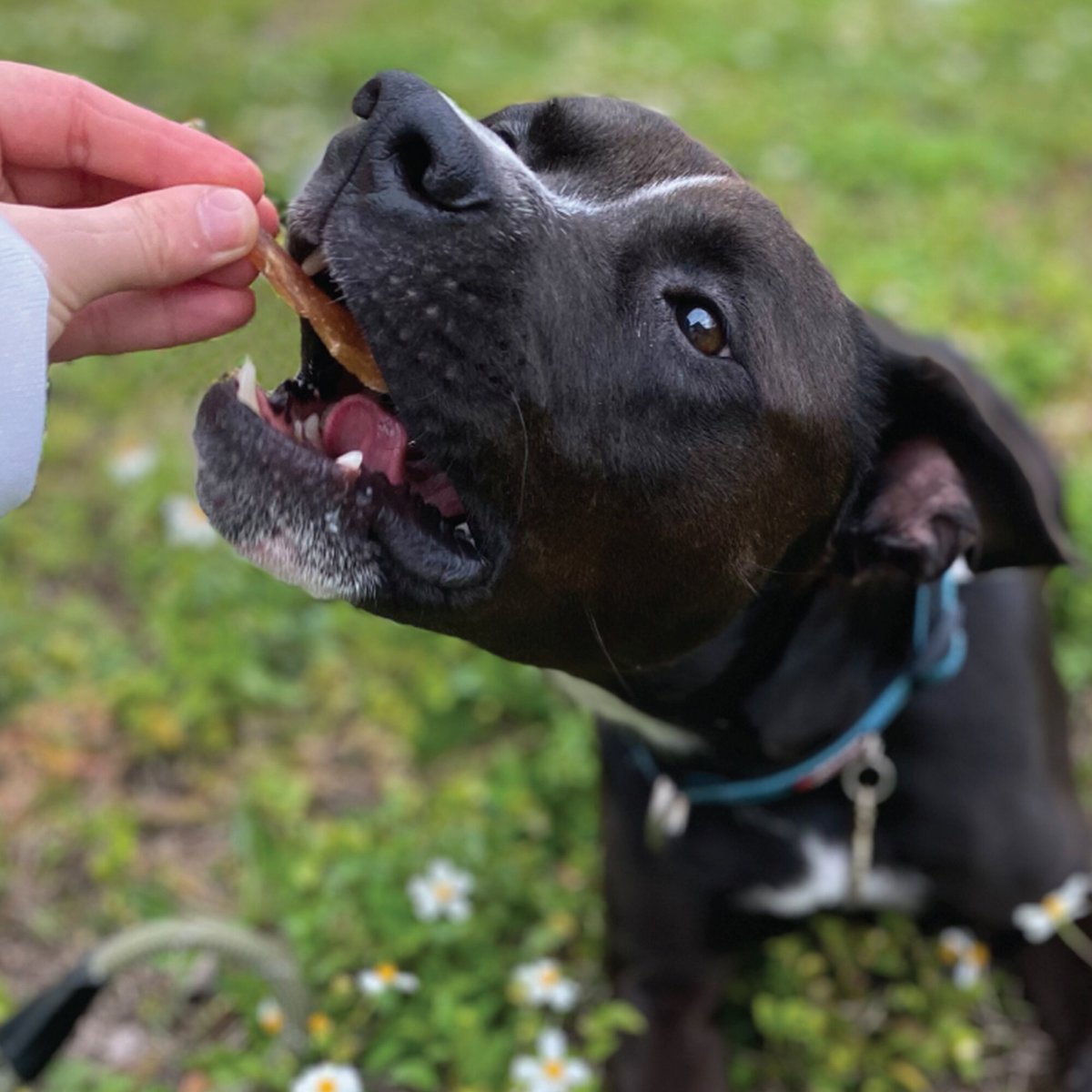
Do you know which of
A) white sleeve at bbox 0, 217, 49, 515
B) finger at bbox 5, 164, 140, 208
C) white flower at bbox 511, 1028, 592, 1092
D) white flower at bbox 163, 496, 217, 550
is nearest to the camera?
white sleeve at bbox 0, 217, 49, 515

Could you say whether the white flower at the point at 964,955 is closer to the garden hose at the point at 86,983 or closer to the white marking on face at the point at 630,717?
the white marking on face at the point at 630,717

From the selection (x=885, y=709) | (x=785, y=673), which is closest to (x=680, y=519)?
(x=785, y=673)

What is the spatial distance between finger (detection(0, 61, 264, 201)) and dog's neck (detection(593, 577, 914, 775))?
3.56ft

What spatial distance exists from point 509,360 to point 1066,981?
1.80m

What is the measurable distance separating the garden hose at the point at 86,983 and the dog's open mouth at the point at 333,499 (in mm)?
872

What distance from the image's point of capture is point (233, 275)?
211 cm

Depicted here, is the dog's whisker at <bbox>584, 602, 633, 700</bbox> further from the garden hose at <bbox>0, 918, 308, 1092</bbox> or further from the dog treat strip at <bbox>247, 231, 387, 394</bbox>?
the garden hose at <bbox>0, 918, 308, 1092</bbox>

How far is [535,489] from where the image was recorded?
2.03 metres

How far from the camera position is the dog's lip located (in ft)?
6.49

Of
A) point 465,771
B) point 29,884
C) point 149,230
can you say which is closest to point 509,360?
point 149,230

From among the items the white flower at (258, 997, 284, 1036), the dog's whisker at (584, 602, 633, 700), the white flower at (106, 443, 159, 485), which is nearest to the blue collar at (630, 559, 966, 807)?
the dog's whisker at (584, 602, 633, 700)

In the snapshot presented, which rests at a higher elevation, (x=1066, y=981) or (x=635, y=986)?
(x=1066, y=981)

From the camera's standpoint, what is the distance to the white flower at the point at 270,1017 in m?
2.63

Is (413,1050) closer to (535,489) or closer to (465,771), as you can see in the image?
(465,771)
